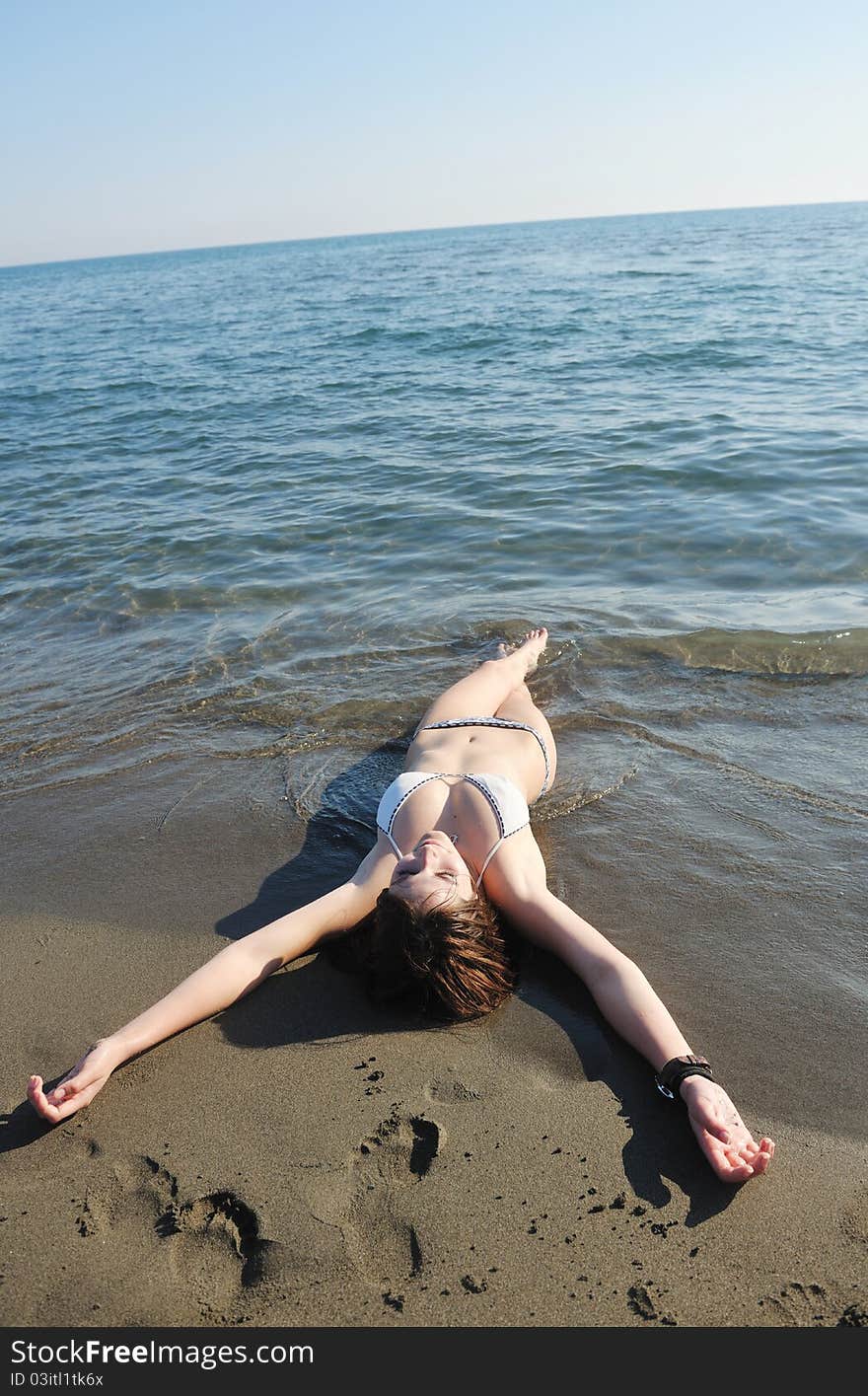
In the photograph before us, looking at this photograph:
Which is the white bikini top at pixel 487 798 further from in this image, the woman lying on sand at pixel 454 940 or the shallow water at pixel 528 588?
the shallow water at pixel 528 588

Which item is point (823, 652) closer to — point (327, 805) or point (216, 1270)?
point (327, 805)

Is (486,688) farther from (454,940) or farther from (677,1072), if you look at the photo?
(677,1072)

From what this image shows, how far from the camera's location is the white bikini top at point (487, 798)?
13.7 feet

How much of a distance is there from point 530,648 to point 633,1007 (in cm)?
334

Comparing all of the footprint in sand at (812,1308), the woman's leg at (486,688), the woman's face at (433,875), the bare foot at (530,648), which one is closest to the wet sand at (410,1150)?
the footprint in sand at (812,1308)

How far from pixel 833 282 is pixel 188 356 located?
16.3 m

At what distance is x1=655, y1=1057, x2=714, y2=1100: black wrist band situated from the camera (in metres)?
3.06

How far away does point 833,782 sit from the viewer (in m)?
4.88

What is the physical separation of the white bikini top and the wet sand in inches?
17.4

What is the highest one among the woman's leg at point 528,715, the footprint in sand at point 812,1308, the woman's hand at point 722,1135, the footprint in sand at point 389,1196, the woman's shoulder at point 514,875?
the woman's leg at point 528,715

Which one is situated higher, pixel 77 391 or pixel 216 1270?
pixel 77 391

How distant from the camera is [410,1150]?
2.93m

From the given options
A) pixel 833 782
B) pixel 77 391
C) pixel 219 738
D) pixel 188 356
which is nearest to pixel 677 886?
pixel 833 782

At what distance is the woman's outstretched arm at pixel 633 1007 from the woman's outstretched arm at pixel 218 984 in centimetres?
61
